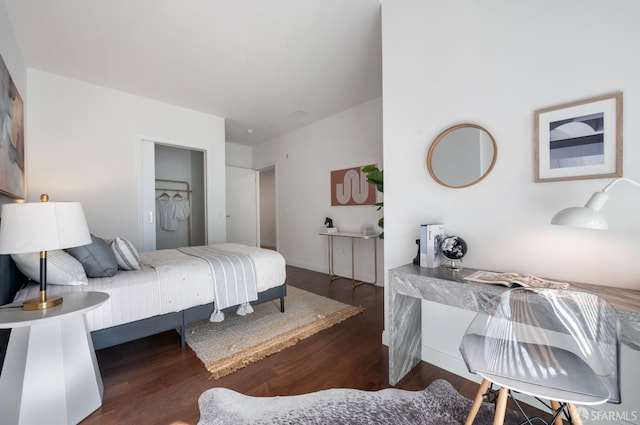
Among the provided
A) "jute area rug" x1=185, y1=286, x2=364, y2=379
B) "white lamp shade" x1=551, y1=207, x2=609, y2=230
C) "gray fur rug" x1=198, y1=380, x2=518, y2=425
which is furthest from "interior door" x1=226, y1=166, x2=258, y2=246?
"white lamp shade" x1=551, y1=207, x2=609, y2=230

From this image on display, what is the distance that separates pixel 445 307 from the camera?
1833 millimetres

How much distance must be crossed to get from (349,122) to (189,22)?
8.19ft

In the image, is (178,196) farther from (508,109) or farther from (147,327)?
(508,109)

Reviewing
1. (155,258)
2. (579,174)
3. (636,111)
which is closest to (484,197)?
(579,174)

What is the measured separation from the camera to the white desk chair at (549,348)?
863 mm

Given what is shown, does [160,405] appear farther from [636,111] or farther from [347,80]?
[347,80]

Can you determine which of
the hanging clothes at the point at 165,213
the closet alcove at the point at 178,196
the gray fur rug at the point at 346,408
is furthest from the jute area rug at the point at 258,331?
the hanging clothes at the point at 165,213

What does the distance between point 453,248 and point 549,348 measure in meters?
0.69

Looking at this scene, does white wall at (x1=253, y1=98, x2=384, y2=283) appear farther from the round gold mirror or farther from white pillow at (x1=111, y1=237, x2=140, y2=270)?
white pillow at (x1=111, y1=237, x2=140, y2=270)

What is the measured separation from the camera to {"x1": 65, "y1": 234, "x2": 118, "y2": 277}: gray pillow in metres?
1.82

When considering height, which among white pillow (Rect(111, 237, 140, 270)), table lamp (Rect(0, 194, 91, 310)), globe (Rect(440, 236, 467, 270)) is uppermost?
table lamp (Rect(0, 194, 91, 310))

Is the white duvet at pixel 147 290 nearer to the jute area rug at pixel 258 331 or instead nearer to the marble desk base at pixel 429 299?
the jute area rug at pixel 258 331

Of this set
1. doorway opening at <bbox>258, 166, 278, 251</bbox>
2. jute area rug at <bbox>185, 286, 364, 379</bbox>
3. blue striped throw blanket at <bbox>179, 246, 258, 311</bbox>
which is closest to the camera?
jute area rug at <bbox>185, 286, 364, 379</bbox>

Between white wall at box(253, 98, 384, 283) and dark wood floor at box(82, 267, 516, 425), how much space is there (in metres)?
1.95
